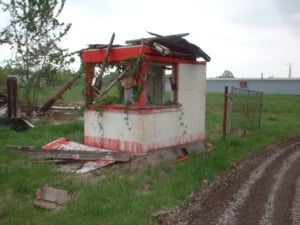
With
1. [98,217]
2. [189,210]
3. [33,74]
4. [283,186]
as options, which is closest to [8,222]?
[98,217]

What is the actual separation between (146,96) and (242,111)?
18.9 feet

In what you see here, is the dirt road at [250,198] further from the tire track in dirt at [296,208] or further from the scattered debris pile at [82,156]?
the scattered debris pile at [82,156]

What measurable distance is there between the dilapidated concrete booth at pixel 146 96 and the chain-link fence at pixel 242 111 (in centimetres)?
227

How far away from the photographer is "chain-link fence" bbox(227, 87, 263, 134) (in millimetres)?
13016

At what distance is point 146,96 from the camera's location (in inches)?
365

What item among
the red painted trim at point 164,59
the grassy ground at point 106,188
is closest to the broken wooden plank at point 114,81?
the red painted trim at point 164,59

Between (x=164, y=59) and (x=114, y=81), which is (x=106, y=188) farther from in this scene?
(x=164, y=59)

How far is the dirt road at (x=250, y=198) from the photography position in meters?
5.78

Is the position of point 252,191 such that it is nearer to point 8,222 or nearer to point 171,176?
point 171,176

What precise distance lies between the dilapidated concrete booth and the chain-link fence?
2.27 m

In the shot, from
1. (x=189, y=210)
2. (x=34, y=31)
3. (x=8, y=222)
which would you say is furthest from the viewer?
(x=34, y=31)

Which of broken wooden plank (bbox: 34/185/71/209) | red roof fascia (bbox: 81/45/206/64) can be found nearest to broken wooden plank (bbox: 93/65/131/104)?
red roof fascia (bbox: 81/45/206/64)

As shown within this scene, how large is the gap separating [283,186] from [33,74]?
14.5m

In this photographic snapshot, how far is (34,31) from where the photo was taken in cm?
1841
